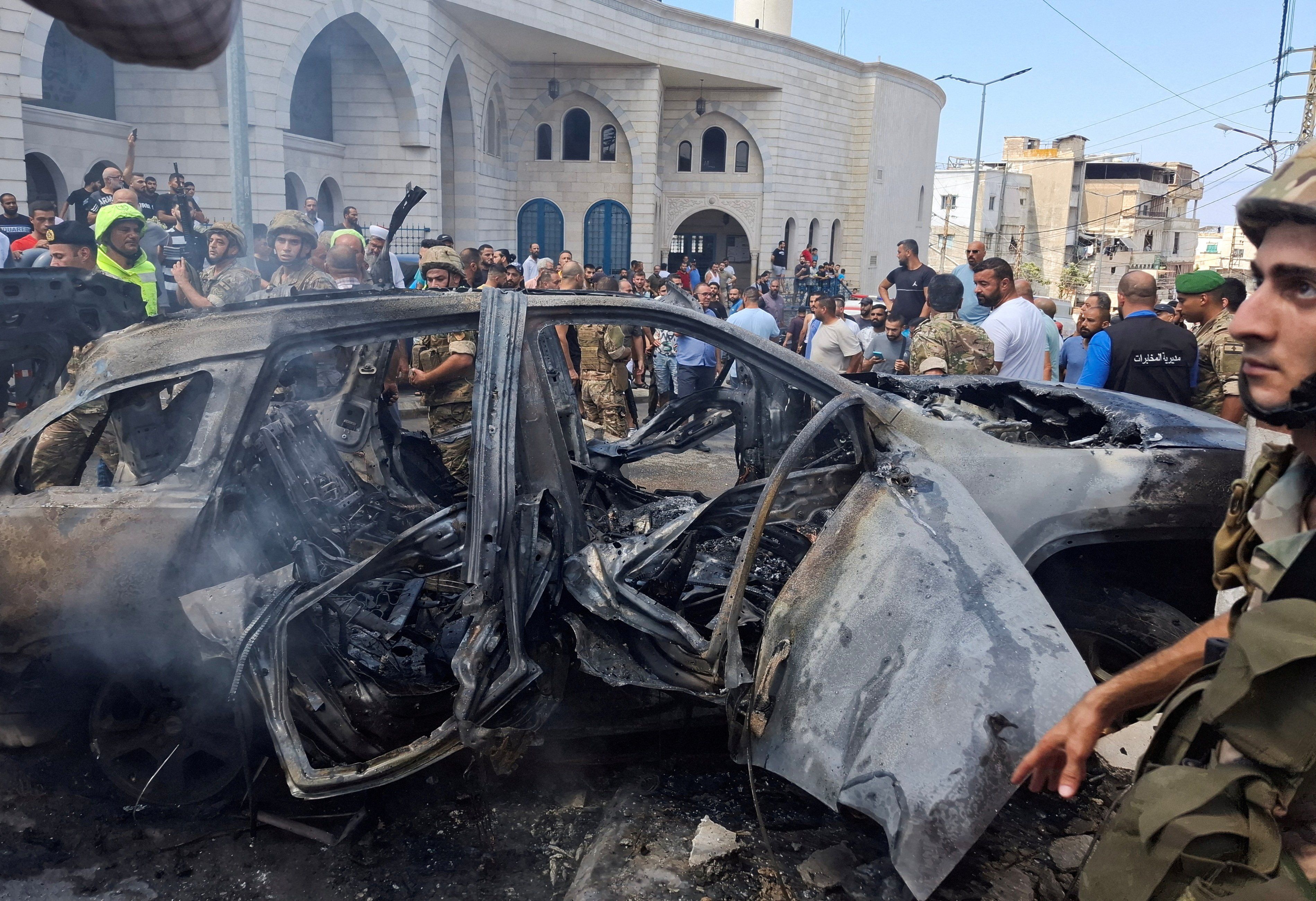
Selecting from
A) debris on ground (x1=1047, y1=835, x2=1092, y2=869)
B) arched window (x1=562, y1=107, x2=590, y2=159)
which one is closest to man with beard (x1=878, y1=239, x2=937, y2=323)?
debris on ground (x1=1047, y1=835, x2=1092, y2=869)

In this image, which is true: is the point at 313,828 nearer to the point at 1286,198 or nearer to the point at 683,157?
the point at 1286,198

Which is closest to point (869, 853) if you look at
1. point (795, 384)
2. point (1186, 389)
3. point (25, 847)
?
point (795, 384)

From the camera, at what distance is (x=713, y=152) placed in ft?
103

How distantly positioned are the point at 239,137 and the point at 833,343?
6491 mm

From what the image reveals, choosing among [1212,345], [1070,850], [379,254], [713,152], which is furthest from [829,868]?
[713,152]

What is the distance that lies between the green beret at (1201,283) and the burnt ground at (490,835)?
135 inches

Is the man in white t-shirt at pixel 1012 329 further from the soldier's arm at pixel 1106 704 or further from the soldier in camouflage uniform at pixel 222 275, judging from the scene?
the soldier in camouflage uniform at pixel 222 275

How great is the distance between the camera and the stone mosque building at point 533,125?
1515 cm

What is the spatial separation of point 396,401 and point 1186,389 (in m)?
4.36

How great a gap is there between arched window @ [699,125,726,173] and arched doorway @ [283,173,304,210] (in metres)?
15.7

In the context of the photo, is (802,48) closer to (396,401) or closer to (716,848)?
(396,401)

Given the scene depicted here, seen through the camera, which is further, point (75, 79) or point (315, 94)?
point (315, 94)

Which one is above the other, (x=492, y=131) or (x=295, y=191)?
(x=492, y=131)

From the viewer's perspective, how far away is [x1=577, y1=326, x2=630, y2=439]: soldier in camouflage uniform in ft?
25.8
